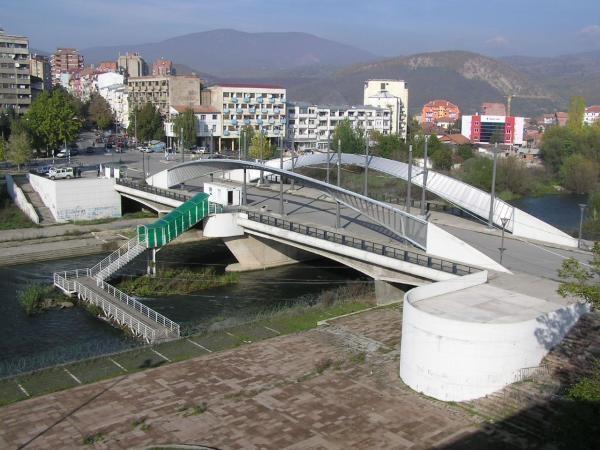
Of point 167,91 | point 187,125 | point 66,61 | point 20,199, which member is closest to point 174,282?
point 20,199

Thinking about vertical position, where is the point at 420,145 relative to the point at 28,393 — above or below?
above

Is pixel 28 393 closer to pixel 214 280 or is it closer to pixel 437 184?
pixel 214 280

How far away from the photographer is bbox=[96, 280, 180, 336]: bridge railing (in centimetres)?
2212

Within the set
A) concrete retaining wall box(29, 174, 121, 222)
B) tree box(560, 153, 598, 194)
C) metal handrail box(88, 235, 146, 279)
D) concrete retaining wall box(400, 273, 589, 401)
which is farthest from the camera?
tree box(560, 153, 598, 194)

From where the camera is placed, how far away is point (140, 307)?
82.4 feet

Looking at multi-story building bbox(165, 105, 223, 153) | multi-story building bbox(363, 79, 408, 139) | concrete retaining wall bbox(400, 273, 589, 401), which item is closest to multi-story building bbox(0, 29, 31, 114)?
multi-story building bbox(165, 105, 223, 153)

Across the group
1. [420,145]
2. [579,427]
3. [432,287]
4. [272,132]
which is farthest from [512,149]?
[579,427]

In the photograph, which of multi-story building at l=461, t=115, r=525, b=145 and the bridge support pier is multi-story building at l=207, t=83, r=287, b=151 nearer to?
multi-story building at l=461, t=115, r=525, b=145

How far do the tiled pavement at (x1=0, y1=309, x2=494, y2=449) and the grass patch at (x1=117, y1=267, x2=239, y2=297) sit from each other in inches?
398

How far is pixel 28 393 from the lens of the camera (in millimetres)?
16406

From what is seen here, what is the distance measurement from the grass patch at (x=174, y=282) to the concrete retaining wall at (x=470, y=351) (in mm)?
14815

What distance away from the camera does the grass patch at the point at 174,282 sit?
92.4 feet

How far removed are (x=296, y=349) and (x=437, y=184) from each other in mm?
14969

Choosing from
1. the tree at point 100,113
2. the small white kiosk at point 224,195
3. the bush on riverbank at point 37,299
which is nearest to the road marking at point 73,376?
the bush on riverbank at point 37,299
